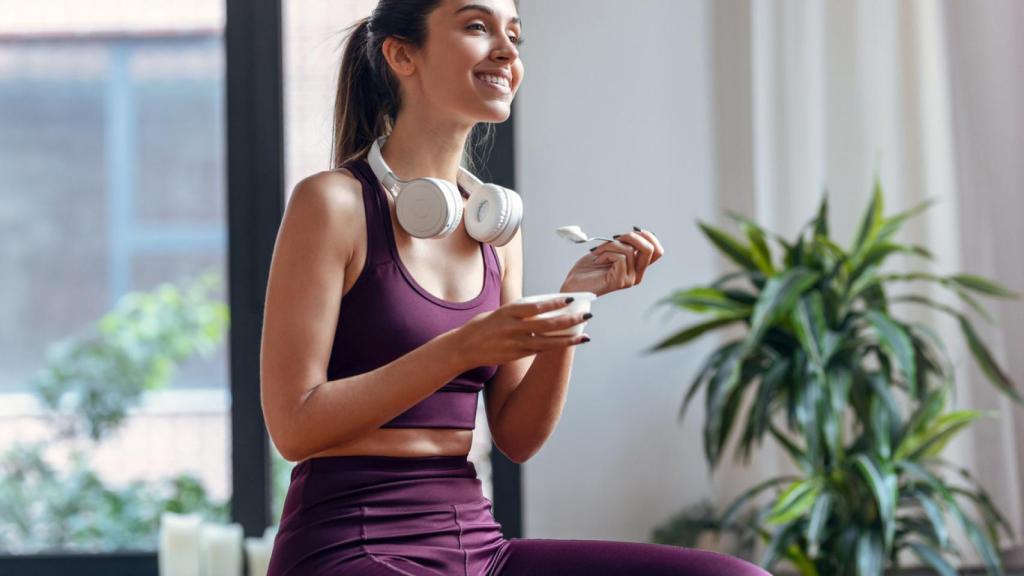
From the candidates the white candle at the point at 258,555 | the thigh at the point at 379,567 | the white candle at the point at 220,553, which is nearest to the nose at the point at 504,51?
the thigh at the point at 379,567

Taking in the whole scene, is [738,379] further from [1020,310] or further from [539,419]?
[539,419]

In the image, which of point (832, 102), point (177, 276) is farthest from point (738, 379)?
point (177, 276)

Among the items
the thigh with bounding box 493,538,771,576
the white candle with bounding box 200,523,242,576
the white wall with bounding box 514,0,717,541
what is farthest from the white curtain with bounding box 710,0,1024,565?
the thigh with bounding box 493,538,771,576

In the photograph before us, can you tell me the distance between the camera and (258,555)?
332 cm

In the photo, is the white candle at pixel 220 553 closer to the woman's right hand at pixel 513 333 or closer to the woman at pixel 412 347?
the woman at pixel 412 347

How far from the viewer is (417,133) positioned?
1443 millimetres

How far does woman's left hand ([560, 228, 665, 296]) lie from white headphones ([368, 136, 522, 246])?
108 mm

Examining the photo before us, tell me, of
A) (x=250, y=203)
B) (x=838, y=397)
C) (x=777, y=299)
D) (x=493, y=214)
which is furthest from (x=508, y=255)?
(x=250, y=203)

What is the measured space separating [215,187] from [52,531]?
1174mm

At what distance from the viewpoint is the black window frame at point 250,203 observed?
3406mm

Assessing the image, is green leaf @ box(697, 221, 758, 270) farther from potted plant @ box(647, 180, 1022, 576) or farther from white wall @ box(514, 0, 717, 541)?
white wall @ box(514, 0, 717, 541)

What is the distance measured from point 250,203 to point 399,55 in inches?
82.3

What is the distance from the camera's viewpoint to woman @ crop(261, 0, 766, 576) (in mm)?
1229

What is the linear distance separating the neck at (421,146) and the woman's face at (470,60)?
4cm
